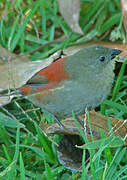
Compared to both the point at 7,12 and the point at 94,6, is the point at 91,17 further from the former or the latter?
the point at 7,12

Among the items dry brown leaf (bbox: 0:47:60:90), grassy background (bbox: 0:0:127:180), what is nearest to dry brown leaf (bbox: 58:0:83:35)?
grassy background (bbox: 0:0:127:180)

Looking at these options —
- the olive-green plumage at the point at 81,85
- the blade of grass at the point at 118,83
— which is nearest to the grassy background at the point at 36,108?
the blade of grass at the point at 118,83

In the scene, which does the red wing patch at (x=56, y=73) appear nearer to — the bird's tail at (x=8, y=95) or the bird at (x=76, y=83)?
the bird at (x=76, y=83)

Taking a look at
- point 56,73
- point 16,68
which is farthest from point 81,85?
point 16,68

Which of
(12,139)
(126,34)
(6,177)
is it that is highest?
(126,34)

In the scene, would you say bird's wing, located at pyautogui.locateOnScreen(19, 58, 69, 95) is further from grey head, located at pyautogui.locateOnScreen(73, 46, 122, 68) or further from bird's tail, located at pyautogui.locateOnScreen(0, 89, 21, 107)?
grey head, located at pyautogui.locateOnScreen(73, 46, 122, 68)

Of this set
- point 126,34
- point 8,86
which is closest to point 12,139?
point 8,86

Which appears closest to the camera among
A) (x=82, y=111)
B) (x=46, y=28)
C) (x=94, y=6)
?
(x=82, y=111)

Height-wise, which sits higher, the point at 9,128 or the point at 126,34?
the point at 126,34
